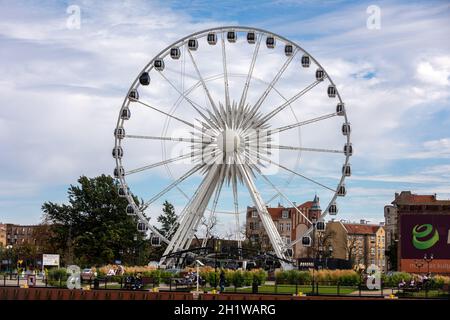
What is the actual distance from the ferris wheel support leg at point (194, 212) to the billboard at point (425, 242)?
35566mm

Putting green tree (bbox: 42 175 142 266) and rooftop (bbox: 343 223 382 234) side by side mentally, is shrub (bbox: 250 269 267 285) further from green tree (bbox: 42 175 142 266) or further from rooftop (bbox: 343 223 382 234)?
rooftop (bbox: 343 223 382 234)

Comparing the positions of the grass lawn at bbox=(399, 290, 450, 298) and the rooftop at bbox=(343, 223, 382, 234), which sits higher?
the rooftop at bbox=(343, 223, 382, 234)

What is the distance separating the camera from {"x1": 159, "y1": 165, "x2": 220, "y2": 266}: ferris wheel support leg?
3327 inches

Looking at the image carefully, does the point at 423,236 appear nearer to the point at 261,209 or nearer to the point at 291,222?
the point at 261,209

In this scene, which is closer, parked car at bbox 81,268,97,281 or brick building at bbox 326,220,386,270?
parked car at bbox 81,268,97,281

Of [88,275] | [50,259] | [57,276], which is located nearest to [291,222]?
[50,259]

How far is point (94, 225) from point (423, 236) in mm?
46343

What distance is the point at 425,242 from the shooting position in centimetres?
11388

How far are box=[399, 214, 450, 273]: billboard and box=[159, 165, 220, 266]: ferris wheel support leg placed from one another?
117 ft

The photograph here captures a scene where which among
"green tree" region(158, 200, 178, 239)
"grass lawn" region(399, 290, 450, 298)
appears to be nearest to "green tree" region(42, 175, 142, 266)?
"green tree" region(158, 200, 178, 239)

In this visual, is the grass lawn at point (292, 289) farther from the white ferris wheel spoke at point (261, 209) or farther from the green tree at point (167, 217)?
the green tree at point (167, 217)
